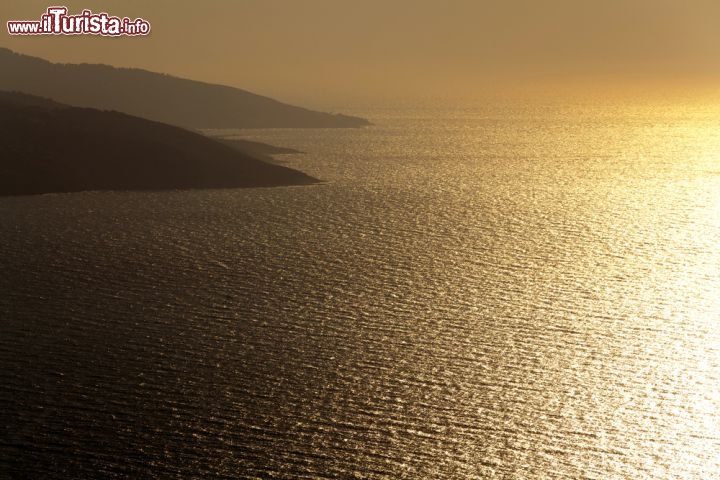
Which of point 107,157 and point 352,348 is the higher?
point 107,157

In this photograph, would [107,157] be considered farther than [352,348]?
Yes

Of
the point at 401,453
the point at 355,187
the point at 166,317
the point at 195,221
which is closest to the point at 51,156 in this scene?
the point at 195,221

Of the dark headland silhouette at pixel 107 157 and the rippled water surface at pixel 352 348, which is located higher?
the dark headland silhouette at pixel 107 157

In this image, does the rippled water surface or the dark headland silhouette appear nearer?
the rippled water surface

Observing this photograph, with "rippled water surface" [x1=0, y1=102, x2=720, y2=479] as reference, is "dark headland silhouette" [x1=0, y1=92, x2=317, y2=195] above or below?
above

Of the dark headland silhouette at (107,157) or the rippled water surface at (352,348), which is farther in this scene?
the dark headland silhouette at (107,157)
